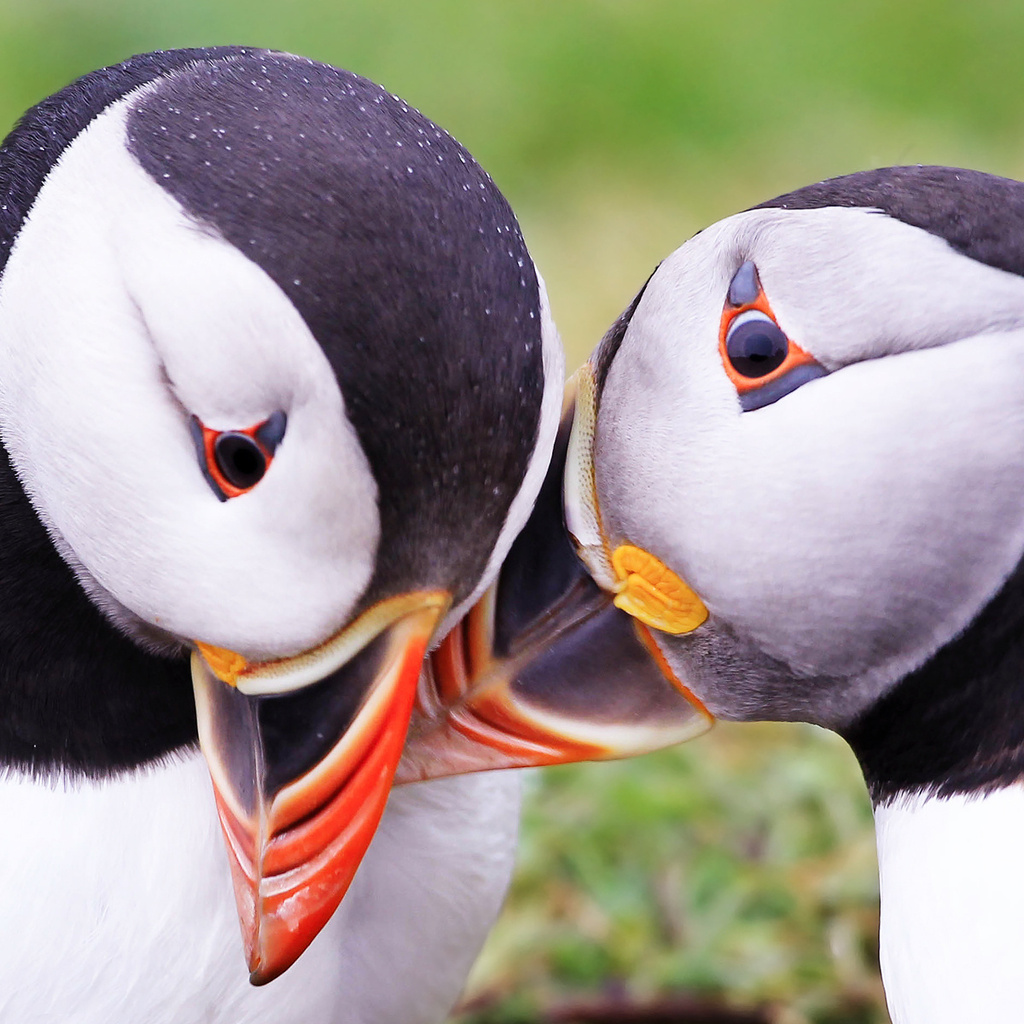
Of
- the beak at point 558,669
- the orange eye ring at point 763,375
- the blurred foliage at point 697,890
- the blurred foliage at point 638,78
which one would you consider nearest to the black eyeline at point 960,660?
the orange eye ring at point 763,375

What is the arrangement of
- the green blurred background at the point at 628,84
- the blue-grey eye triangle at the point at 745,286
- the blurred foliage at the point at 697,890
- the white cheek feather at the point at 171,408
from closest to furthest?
1. the white cheek feather at the point at 171,408
2. the blue-grey eye triangle at the point at 745,286
3. the blurred foliage at the point at 697,890
4. the green blurred background at the point at 628,84

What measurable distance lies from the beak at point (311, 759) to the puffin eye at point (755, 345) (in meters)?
0.35

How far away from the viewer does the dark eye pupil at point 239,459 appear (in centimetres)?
132

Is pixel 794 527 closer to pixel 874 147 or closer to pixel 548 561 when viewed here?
pixel 548 561

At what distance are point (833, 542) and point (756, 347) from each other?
0.19 metres

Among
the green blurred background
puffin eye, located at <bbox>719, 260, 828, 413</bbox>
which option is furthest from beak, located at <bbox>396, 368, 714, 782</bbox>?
the green blurred background

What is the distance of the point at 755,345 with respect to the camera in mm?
1491

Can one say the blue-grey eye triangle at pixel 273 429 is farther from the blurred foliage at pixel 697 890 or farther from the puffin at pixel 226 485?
the blurred foliage at pixel 697 890

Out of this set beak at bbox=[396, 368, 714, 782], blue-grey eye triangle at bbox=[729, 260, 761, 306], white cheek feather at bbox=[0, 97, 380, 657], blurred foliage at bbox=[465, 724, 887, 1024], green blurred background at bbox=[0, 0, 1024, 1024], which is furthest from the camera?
green blurred background at bbox=[0, 0, 1024, 1024]

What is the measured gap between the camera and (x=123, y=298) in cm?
135

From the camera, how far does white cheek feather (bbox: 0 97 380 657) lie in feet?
4.28

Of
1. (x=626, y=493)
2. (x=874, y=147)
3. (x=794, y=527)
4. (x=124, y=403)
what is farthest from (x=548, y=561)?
(x=874, y=147)

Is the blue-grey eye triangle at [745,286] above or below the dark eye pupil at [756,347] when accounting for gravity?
above

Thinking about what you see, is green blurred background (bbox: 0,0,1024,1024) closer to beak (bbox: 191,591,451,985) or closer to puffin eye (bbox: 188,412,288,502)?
beak (bbox: 191,591,451,985)
